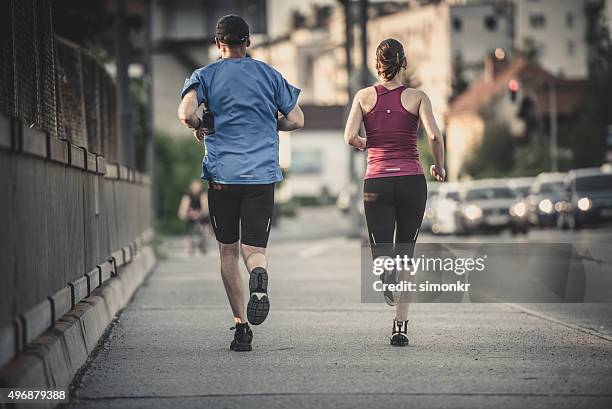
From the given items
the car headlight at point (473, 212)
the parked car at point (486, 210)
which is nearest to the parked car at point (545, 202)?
the parked car at point (486, 210)

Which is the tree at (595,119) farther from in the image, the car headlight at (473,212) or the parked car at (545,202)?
the car headlight at (473,212)

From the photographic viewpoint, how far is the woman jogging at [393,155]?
30.2 feet

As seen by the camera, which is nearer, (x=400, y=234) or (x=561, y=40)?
(x=400, y=234)

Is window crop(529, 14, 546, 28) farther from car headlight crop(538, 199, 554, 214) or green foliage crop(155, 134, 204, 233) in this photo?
green foliage crop(155, 134, 204, 233)

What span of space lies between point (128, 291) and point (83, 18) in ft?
37.2

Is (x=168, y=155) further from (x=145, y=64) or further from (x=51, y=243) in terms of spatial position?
(x=51, y=243)

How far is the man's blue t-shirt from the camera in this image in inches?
343

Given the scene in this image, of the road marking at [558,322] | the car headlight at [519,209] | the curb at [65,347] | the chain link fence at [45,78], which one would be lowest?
the road marking at [558,322]

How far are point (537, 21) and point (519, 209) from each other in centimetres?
10179

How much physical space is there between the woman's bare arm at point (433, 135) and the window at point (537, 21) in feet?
→ 424

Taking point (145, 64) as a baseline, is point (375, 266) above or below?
below

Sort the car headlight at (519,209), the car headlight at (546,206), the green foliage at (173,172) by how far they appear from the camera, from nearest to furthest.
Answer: the car headlight at (519,209)
the green foliage at (173,172)
the car headlight at (546,206)

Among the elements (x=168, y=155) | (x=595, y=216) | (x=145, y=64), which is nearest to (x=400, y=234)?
(x=145, y=64)

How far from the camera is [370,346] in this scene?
9094mm
